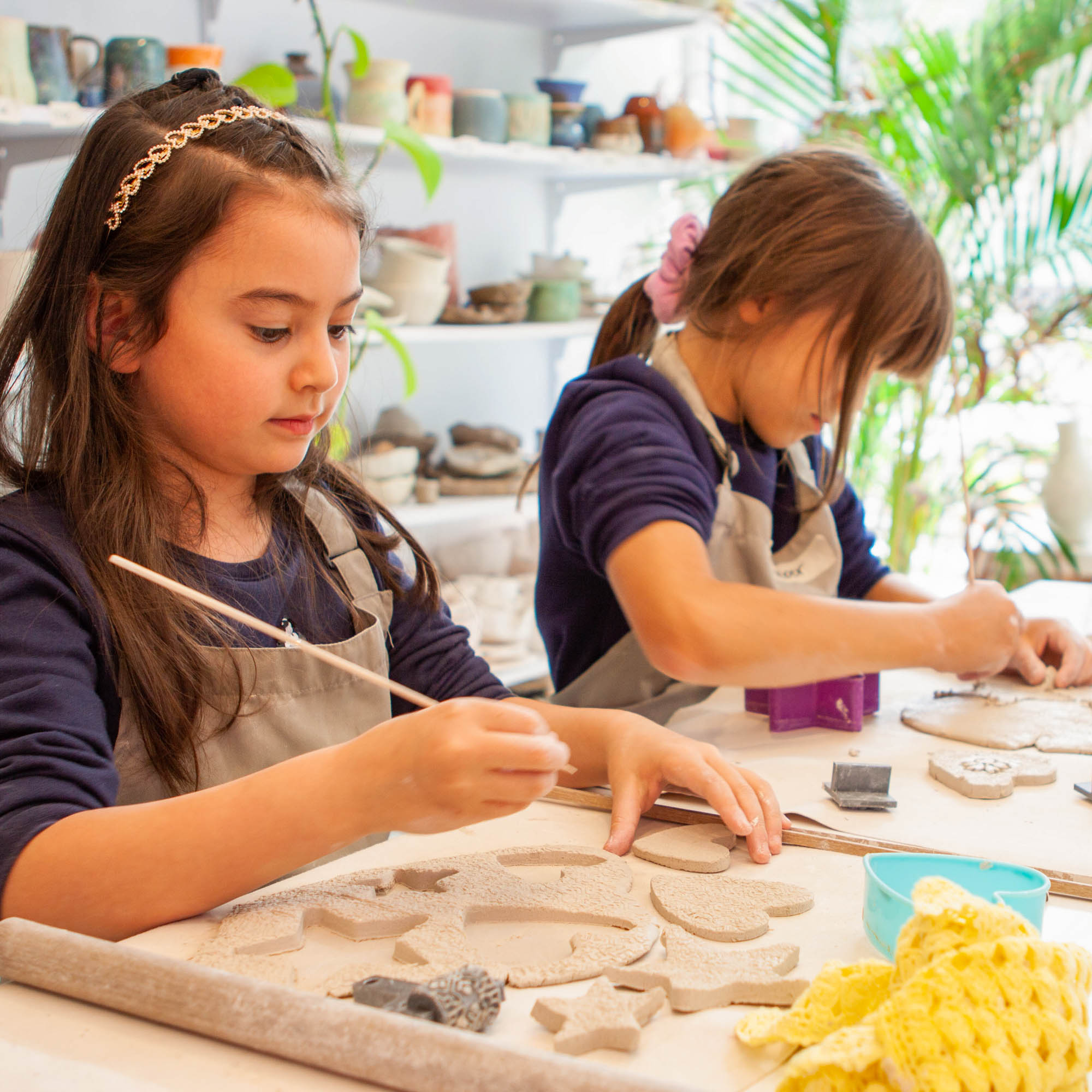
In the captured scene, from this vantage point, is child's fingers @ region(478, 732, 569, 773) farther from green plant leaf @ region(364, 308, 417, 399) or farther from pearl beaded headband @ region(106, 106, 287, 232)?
green plant leaf @ region(364, 308, 417, 399)

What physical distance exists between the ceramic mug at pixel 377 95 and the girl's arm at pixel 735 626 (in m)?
1.41

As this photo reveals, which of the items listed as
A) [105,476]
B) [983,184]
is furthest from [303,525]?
[983,184]

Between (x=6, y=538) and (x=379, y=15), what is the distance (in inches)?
85.1

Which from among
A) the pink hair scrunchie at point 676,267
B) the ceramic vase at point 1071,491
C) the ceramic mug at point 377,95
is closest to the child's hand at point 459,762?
the pink hair scrunchie at point 676,267

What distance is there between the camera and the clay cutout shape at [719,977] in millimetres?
581

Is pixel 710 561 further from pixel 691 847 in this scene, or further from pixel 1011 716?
pixel 691 847

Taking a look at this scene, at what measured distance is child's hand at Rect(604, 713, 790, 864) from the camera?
0.80 meters

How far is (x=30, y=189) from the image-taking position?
206cm

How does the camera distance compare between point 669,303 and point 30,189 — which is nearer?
point 669,303

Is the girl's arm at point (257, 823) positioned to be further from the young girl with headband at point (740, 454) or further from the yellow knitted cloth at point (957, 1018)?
the young girl with headband at point (740, 454)

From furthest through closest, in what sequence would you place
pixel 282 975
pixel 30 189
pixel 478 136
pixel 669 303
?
pixel 478 136
pixel 30 189
pixel 669 303
pixel 282 975

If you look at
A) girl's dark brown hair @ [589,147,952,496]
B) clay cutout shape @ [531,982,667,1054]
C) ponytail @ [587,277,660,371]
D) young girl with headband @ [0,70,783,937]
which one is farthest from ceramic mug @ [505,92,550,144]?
clay cutout shape @ [531,982,667,1054]

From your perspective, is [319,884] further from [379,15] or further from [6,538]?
[379,15]

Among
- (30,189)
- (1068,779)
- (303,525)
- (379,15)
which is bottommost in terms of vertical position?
(1068,779)
